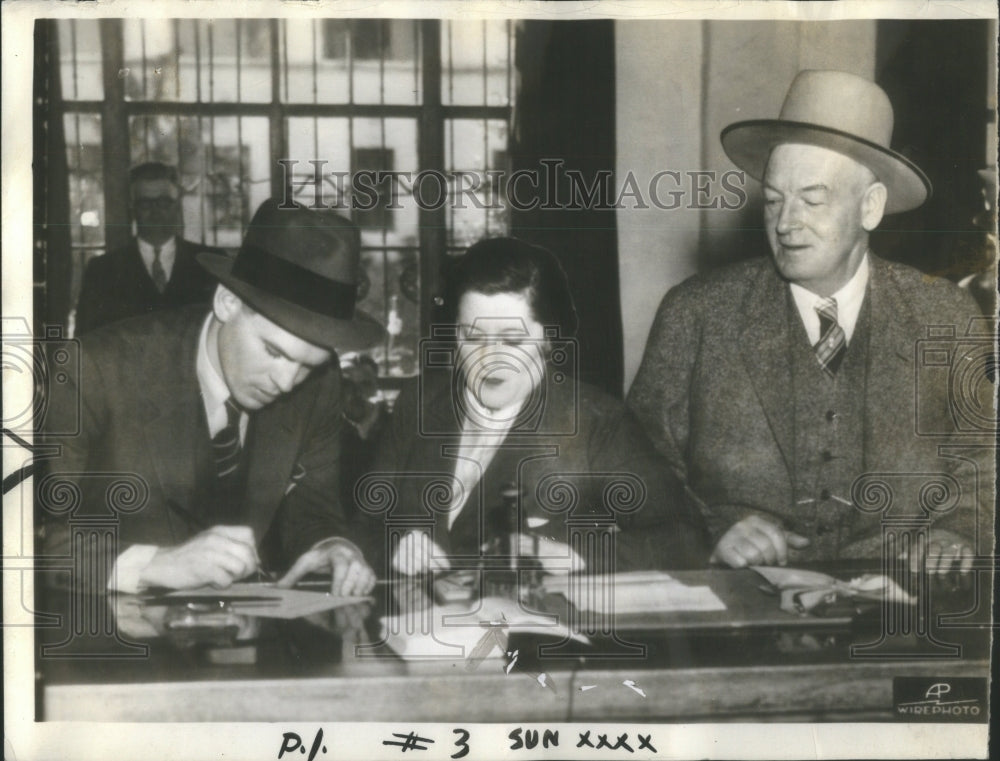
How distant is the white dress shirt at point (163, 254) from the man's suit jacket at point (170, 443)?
0.37 ft

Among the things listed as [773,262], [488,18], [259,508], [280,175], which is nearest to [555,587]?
[259,508]

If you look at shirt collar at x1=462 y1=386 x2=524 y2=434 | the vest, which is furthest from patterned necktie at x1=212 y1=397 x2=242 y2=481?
the vest

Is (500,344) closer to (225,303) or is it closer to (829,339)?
(225,303)

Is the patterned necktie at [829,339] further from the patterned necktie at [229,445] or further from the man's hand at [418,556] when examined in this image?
the patterned necktie at [229,445]

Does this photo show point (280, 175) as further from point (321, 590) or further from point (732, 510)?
→ point (732, 510)

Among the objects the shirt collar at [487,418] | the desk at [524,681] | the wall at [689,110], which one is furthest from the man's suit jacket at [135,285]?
the wall at [689,110]

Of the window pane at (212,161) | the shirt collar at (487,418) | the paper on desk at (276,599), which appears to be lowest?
the paper on desk at (276,599)

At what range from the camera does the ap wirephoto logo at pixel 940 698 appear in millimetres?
2223

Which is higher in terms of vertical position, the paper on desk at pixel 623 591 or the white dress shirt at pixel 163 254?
the white dress shirt at pixel 163 254

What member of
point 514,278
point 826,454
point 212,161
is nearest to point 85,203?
point 212,161

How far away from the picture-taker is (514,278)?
2.20m

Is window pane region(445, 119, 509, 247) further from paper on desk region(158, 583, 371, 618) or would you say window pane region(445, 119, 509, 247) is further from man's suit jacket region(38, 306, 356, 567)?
paper on desk region(158, 583, 371, 618)

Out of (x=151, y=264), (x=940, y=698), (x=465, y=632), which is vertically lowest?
(x=940, y=698)

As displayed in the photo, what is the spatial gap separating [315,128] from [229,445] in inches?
32.7
